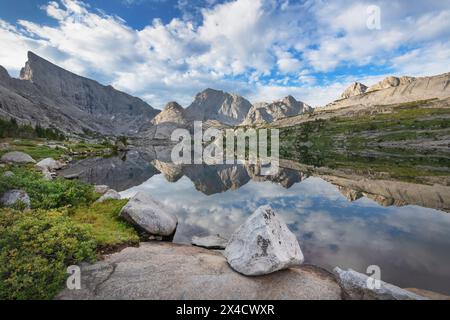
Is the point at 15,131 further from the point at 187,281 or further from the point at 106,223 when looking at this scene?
the point at 187,281

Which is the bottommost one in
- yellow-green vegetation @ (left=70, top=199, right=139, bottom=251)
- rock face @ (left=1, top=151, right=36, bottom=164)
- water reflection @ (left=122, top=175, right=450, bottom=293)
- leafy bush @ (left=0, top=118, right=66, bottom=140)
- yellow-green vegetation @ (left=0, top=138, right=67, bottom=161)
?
water reflection @ (left=122, top=175, right=450, bottom=293)

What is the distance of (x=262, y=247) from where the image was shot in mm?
11555

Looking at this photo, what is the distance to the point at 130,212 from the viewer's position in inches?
720

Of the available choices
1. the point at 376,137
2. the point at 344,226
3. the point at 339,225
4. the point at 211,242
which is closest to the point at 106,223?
the point at 211,242

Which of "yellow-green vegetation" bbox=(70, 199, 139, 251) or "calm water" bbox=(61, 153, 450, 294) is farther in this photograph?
"yellow-green vegetation" bbox=(70, 199, 139, 251)

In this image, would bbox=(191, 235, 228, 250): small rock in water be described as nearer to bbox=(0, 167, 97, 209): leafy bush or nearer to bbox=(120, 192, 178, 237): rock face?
bbox=(120, 192, 178, 237): rock face

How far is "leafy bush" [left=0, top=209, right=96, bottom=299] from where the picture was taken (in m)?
9.50

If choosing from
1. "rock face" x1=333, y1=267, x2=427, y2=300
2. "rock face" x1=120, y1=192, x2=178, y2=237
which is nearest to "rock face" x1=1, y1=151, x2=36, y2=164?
"rock face" x1=120, y1=192, x2=178, y2=237

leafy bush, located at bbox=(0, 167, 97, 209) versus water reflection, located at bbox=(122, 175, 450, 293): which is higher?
leafy bush, located at bbox=(0, 167, 97, 209)

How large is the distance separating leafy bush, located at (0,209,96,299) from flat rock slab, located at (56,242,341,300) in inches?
31.2

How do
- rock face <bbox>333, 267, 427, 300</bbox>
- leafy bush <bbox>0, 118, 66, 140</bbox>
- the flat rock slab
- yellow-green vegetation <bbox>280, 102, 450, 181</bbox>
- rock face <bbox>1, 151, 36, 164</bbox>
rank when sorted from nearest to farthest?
rock face <bbox>333, 267, 427, 300</bbox>
the flat rock slab
rock face <bbox>1, 151, 36, 164</bbox>
yellow-green vegetation <bbox>280, 102, 450, 181</bbox>
leafy bush <bbox>0, 118, 66, 140</bbox>

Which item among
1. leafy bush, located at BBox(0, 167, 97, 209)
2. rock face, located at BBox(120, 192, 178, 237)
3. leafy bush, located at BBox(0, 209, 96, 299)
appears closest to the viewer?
leafy bush, located at BBox(0, 209, 96, 299)

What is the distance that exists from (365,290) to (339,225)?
36.1 feet
